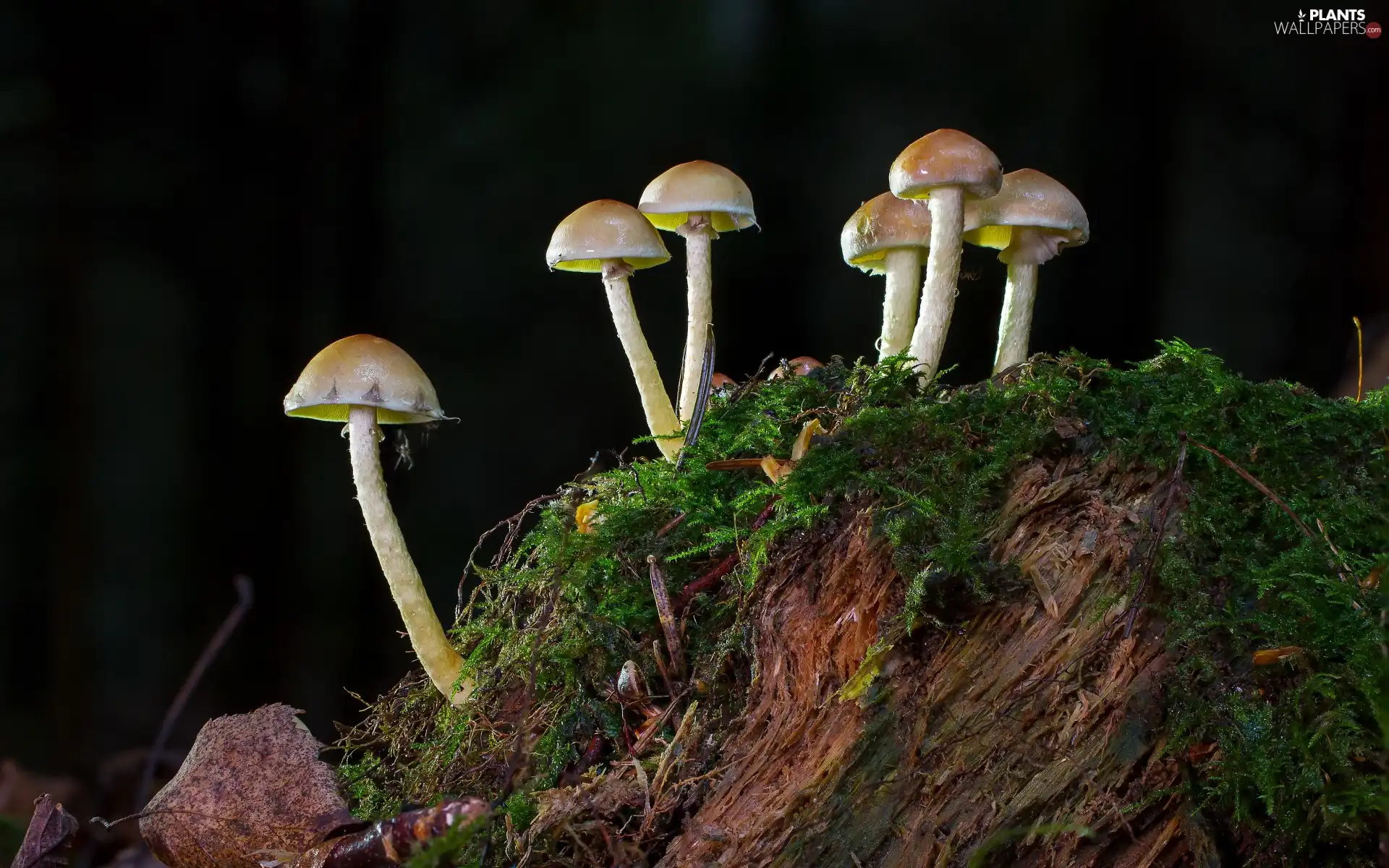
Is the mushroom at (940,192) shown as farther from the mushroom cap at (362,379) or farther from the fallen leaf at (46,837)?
the fallen leaf at (46,837)

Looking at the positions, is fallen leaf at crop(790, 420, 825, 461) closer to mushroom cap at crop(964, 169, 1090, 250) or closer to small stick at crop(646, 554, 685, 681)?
small stick at crop(646, 554, 685, 681)

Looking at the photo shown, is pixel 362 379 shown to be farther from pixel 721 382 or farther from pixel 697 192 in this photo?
pixel 721 382

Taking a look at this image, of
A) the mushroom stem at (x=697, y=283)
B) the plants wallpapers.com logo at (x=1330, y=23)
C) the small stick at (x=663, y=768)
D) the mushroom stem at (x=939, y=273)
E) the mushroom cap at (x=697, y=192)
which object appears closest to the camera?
the small stick at (x=663, y=768)

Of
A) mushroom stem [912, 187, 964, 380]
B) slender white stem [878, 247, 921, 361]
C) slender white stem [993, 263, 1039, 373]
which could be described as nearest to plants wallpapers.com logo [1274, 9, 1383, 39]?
slender white stem [993, 263, 1039, 373]

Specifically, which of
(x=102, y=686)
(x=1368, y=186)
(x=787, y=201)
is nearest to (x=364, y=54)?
(x=787, y=201)

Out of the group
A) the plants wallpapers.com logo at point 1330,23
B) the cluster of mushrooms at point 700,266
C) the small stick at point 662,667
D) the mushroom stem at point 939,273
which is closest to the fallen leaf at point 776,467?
the cluster of mushrooms at point 700,266

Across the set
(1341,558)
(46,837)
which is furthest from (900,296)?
(46,837)

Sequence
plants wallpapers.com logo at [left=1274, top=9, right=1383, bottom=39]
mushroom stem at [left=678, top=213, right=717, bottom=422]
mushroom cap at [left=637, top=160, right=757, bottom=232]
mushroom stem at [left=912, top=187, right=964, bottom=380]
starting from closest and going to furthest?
mushroom stem at [left=912, top=187, right=964, bottom=380] < mushroom cap at [left=637, top=160, right=757, bottom=232] < mushroom stem at [left=678, top=213, right=717, bottom=422] < plants wallpapers.com logo at [left=1274, top=9, right=1383, bottom=39]
